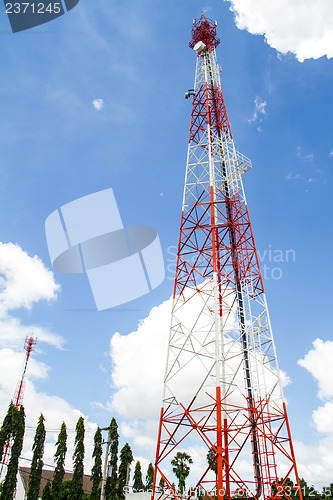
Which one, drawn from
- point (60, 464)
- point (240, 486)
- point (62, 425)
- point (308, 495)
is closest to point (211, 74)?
point (240, 486)

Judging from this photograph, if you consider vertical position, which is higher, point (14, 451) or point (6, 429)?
point (6, 429)

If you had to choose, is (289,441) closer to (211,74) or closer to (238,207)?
(238,207)

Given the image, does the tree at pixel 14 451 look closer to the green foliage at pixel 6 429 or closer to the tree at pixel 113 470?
the green foliage at pixel 6 429

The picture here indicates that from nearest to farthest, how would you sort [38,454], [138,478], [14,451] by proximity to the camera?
[14,451]
[38,454]
[138,478]

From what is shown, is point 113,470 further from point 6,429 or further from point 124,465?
point 6,429

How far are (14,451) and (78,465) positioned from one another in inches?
256

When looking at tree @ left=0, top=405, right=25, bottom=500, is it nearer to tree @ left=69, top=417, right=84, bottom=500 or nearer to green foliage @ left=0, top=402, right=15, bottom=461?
green foliage @ left=0, top=402, right=15, bottom=461

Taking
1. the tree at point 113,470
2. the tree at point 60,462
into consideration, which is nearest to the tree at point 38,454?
the tree at point 60,462

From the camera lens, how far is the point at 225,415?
16.5m

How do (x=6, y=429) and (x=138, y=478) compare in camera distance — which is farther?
(x=138, y=478)

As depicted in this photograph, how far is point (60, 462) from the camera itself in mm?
34688

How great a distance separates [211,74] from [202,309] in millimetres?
19422

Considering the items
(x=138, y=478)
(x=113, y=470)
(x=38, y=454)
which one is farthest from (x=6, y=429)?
(x=138, y=478)

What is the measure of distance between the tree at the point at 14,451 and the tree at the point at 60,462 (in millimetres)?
3945
